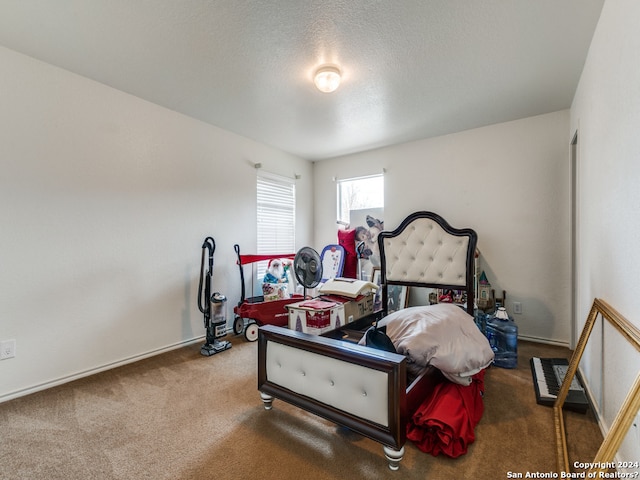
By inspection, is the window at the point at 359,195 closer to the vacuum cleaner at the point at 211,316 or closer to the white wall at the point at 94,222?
the white wall at the point at 94,222

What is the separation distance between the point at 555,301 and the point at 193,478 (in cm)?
357

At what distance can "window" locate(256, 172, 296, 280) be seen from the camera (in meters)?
4.11

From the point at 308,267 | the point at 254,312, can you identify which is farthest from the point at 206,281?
the point at 308,267

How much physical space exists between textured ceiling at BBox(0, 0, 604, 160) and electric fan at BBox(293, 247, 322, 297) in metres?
1.50

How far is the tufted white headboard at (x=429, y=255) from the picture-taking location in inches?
114

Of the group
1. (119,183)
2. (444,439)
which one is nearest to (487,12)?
(444,439)

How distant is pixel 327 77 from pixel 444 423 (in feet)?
7.96

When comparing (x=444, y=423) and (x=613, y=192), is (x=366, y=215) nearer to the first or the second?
(x=613, y=192)

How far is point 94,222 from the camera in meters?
2.55

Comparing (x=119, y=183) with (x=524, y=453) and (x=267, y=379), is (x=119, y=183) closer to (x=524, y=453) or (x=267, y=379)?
(x=267, y=379)

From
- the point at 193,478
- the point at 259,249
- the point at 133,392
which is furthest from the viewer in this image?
the point at 259,249

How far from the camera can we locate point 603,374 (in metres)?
1.72

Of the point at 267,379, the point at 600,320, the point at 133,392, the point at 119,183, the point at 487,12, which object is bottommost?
the point at 133,392

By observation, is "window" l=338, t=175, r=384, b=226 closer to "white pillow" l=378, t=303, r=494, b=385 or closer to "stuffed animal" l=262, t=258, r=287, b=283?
"stuffed animal" l=262, t=258, r=287, b=283
